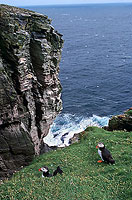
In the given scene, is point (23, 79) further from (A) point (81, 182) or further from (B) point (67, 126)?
(B) point (67, 126)

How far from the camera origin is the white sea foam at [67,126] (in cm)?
5070

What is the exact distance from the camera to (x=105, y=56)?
11325 centimetres

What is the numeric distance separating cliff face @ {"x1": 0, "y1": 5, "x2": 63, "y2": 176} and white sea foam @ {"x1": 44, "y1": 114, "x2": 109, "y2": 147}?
1663 centimetres

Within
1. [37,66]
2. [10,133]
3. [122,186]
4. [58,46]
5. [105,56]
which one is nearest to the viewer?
[122,186]

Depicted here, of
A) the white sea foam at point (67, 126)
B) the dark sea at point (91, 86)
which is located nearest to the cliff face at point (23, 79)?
the white sea foam at point (67, 126)

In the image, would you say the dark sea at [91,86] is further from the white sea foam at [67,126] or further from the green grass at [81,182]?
the green grass at [81,182]

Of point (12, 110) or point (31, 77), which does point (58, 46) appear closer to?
point (31, 77)

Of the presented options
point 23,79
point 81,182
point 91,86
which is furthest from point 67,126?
point 81,182

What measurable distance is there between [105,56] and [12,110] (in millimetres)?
91900

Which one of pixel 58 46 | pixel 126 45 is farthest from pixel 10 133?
pixel 126 45

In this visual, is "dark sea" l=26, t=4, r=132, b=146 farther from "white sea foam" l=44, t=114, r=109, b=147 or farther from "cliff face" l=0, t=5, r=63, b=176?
"cliff face" l=0, t=5, r=63, b=176

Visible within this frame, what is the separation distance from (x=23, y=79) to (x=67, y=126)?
30.6 m

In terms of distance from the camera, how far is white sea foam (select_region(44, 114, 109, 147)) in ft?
166

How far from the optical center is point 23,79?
94.7 ft
